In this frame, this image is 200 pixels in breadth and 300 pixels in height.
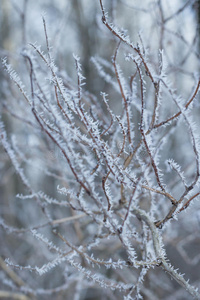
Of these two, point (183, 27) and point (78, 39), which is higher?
point (78, 39)

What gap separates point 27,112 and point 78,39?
17.0 ft

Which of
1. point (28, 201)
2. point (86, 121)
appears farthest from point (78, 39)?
point (86, 121)

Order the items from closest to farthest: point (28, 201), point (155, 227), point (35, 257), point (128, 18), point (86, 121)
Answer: point (86, 121) < point (155, 227) < point (35, 257) < point (28, 201) < point (128, 18)

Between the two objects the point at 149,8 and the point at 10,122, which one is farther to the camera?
the point at 10,122

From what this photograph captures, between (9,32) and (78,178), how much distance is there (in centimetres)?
657

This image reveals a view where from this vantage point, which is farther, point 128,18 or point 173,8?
point 128,18

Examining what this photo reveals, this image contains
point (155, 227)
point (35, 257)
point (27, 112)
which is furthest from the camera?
point (35, 257)

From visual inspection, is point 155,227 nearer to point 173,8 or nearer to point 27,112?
point 27,112

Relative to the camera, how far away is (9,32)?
262 inches

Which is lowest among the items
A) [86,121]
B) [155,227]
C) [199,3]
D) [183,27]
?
[155,227]

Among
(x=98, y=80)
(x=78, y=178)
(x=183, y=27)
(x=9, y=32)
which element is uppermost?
(x=9, y=32)

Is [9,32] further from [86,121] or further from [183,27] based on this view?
[86,121]

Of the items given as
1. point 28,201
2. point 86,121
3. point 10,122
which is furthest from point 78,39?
point 86,121

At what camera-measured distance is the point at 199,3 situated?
7.10 ft
